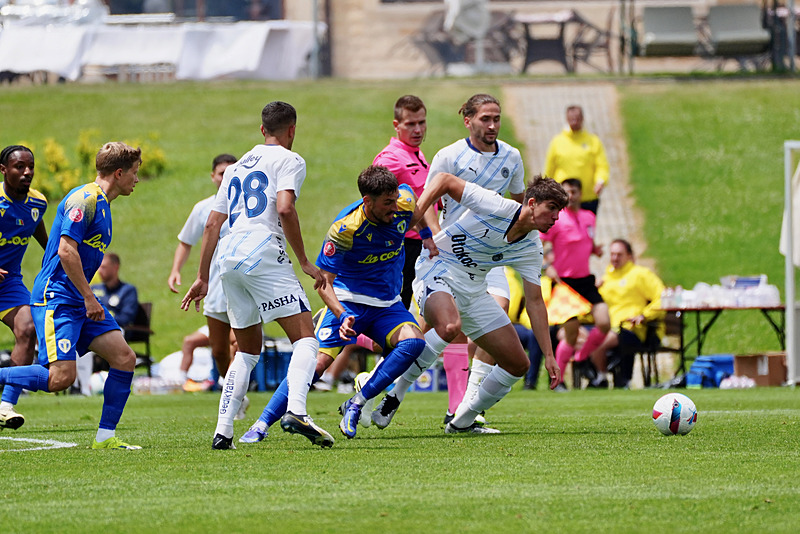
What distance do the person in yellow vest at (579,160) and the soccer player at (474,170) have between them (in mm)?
7638

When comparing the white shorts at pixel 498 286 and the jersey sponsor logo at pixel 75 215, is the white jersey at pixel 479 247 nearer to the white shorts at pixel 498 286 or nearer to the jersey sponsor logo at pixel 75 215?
the white shorts at pixel 498 286

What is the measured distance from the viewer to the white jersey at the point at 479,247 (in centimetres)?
845

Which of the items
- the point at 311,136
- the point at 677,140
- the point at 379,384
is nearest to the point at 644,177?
the point at 677,140

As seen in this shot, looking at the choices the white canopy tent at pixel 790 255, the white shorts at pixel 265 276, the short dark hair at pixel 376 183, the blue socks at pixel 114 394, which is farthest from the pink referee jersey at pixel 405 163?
the white canopy tent at pixel 790 255

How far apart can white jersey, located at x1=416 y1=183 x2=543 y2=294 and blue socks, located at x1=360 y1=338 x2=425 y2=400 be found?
0.62 meters

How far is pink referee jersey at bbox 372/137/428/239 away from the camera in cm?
993

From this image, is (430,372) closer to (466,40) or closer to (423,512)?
(423,512)

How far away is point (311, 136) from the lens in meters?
27.4

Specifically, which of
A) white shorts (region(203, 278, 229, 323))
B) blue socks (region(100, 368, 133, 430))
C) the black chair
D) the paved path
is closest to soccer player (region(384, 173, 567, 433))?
blue socks (region(100, 368, 133, 430))

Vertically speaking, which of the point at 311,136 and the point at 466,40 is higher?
the point at 466,40

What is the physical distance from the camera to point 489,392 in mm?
8648

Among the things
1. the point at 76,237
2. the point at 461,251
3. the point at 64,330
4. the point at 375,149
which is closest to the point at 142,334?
the point at 461,251

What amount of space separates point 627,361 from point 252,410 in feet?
17.0

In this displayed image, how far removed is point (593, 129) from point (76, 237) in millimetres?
19098
